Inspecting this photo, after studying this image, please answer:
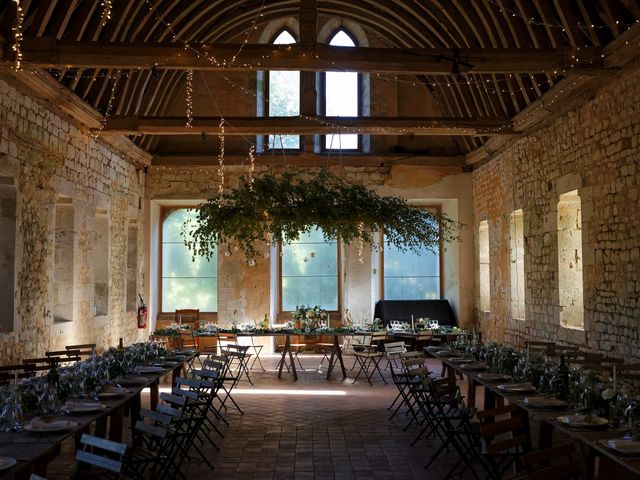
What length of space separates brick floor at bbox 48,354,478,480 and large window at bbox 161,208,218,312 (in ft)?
16.5

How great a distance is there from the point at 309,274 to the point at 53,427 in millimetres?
10445

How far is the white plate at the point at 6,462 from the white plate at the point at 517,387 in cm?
359

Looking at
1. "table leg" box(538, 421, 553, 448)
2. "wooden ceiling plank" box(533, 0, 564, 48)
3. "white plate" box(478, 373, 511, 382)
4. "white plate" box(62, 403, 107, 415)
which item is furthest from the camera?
"wooden ceiling plank" box(533, 0, 564, 48)

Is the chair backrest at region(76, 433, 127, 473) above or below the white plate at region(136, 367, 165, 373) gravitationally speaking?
below

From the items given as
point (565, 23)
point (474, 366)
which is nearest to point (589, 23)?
point (565, 23)

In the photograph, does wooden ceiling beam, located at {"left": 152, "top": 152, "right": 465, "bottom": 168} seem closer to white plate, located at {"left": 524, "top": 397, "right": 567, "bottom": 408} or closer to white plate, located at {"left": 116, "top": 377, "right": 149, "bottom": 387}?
white plate, located at {"left": 116, "top": 377, "right": 149, "bottom": 387}

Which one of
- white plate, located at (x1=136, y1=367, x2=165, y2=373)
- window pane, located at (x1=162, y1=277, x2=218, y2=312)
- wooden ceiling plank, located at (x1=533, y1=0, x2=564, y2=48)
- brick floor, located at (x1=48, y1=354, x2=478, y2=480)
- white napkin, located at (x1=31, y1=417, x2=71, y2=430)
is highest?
wooden ceiling plank, located at (x1=533, y1=0, x2=564, y2=48)

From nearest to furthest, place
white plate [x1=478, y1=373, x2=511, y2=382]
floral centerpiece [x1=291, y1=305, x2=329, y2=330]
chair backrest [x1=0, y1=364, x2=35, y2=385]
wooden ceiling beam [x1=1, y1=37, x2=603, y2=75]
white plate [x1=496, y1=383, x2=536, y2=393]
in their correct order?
white plate [x1=496, y1=383, x2=536, y2=393] → white plate [x1=478, y1=373, x2=511, y2=382] → chair backrest [x1=0, y1=364, x2=35, y2=385] → wooden ceiling beam [x1=1, y1=37, x2=603, y2=75] → floral centerpiece [x1=291, y1=305, x2=329, y2=330]

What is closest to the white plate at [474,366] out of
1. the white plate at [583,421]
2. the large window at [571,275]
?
the white plate at [583,421]

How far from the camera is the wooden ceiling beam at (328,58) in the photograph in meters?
7.18

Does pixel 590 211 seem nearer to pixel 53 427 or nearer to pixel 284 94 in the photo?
pixel 53 427

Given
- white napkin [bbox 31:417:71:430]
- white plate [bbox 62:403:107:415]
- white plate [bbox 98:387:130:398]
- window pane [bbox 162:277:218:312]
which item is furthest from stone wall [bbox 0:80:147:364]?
white napkin [bbox 31:417:71:430]

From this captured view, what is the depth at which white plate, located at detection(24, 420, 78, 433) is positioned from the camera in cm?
400

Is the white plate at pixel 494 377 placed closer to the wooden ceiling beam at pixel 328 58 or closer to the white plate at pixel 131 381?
the white plate at pixel 131 381
